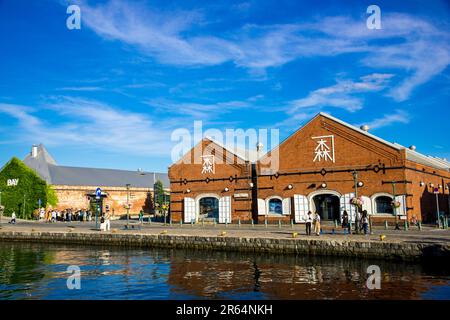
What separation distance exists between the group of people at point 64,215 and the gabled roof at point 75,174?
475 cm

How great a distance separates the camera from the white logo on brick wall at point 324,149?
33.5 metres

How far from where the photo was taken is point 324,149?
33875 millimetres

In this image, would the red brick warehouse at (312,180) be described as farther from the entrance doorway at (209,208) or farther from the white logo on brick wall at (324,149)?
the entrance doorway at (209,208)

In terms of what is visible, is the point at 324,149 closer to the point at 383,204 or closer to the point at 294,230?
the point at 383,204

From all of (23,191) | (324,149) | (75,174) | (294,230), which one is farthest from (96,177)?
(294,230)

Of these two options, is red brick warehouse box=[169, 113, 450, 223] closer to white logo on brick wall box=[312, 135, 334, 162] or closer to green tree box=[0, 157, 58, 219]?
white logo on brick wall box=[312, 135, 334, 162]

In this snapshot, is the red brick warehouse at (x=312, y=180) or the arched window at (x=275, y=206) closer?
the red brick warehouse at (x=312, y=180)

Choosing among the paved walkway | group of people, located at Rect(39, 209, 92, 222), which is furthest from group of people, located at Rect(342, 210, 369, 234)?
group of people, located at Rect(39, 209, 92, 222)

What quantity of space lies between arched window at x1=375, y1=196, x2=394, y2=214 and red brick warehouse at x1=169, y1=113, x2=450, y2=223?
22mm

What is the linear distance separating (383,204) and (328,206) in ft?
14.9

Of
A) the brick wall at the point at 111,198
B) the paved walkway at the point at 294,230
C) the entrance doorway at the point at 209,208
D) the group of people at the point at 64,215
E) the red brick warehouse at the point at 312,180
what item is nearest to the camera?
the paved walkway at the point at 294,230

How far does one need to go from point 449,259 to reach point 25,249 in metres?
25.3

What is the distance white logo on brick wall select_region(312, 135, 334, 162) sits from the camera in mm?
33509

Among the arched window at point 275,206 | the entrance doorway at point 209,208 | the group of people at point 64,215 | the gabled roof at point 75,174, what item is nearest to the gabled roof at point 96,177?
the gabled roof at point 75,174
